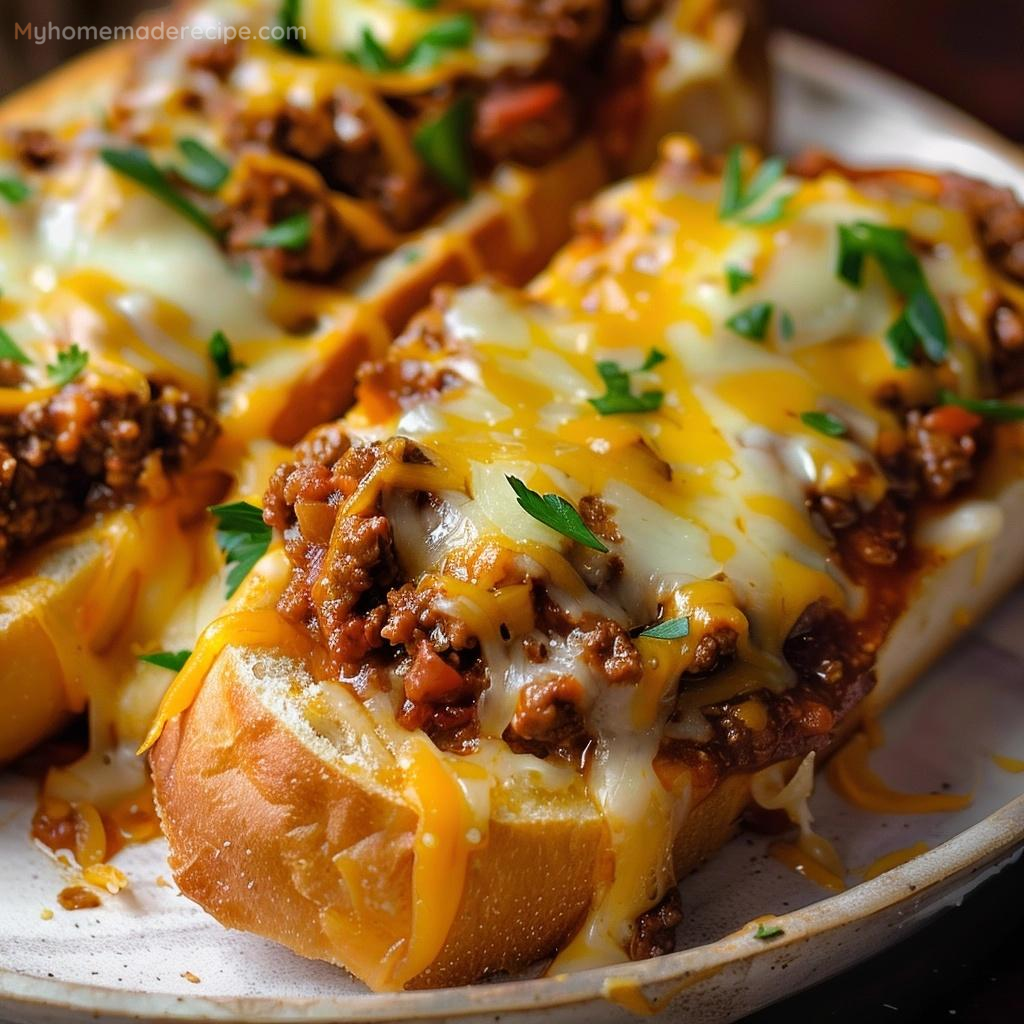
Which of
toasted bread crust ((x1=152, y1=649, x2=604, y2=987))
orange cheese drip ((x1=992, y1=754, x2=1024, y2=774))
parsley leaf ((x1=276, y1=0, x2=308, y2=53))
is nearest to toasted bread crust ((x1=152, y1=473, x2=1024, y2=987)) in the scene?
toasted bread crust ((x1=152, y1=649, x2=604, y2=987))

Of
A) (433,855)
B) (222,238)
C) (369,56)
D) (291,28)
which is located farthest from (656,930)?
(291,28)

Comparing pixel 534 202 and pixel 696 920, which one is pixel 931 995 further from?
pixel 534 202

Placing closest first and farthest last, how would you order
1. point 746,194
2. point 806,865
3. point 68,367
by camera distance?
point 806,865
point 68,367
point 746,194

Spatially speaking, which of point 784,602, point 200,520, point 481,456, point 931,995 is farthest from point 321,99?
point 931,995

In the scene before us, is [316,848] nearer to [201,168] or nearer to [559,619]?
[559,619]

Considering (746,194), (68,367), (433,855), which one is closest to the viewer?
(433,855)

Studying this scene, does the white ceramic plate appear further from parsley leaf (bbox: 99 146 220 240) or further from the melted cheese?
parsley leaf (bbox: 99 146 220 240)
